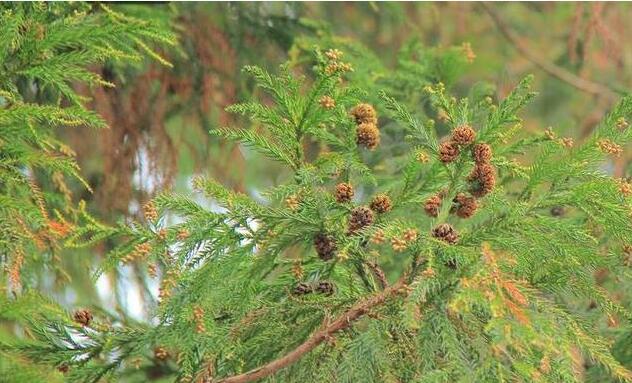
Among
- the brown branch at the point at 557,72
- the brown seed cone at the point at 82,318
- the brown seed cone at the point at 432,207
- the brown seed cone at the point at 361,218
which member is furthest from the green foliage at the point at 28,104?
the brown branch at the point at 557,72

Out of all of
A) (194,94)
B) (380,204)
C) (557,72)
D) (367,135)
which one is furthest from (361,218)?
(557,72)

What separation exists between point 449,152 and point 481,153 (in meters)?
0.06

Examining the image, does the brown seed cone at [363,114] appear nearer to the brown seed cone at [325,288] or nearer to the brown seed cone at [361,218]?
the brown seed cone at [361,218]

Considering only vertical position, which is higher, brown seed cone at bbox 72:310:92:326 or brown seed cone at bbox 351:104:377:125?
brown seed cone at bbox 351:104:377:125

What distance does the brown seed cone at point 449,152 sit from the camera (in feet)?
6.63

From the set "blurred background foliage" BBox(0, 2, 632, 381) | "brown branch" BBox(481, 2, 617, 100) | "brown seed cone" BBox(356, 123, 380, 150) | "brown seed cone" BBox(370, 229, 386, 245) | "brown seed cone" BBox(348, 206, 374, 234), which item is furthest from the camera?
"brown branch" BBox(481, 2, 617, 100)

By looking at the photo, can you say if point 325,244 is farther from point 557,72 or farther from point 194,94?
point 557,72

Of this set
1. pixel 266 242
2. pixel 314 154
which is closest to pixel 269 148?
pixel 266 242

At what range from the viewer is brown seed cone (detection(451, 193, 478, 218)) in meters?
2.06

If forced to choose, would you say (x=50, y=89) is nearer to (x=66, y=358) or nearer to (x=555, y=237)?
(x=66, y=358)

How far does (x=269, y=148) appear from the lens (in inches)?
82.4

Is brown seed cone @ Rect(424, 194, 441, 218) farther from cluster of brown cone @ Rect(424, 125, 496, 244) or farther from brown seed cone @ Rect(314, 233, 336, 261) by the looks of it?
brown seed cone @ Rect(314, 233, 336, 261)

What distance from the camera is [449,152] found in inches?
79.5

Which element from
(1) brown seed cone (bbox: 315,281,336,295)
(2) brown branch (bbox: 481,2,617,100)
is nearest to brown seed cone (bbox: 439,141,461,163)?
(1) brown seed cone (bbox: 315,281,336,295)
